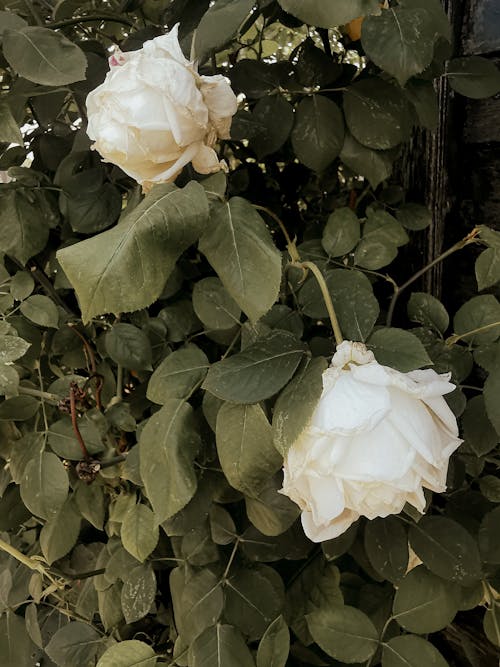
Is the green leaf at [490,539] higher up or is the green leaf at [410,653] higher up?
the green leaf at [490,539]

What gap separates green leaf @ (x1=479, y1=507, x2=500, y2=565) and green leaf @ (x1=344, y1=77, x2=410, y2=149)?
0.35m

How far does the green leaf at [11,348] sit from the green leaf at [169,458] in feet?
0.48

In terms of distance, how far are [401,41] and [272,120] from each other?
0.17 meters

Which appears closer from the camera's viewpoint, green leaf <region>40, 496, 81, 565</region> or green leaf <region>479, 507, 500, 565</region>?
green leaf <region>479, 507, 500, 565</region>

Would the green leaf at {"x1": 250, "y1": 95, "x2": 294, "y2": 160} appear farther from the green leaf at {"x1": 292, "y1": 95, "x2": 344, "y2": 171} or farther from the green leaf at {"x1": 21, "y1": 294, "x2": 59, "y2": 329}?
the green leaf at {"x1": 21, "y1": 294, "x2": 59, "y2": 329}

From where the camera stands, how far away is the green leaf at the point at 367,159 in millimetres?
569

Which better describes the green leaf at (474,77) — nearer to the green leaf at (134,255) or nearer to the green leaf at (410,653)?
the green leaf at (134,255)

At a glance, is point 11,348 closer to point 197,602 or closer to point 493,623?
point 197,602

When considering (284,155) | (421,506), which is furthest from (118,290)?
(284,155)

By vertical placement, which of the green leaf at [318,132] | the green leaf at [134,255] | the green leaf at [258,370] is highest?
the green leaf at [134,255]

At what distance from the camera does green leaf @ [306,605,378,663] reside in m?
0.57

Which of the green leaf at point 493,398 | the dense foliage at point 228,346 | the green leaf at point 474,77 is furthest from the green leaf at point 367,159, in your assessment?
the green leaf at point 493,398

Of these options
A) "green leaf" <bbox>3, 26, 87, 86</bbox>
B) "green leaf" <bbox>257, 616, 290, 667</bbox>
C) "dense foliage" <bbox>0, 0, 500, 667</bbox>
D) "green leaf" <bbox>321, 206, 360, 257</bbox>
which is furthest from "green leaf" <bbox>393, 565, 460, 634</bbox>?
"green leaf" <bbox>3, 26, 87, 86</bbox>

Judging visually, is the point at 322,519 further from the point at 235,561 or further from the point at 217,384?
the point at 235,561
